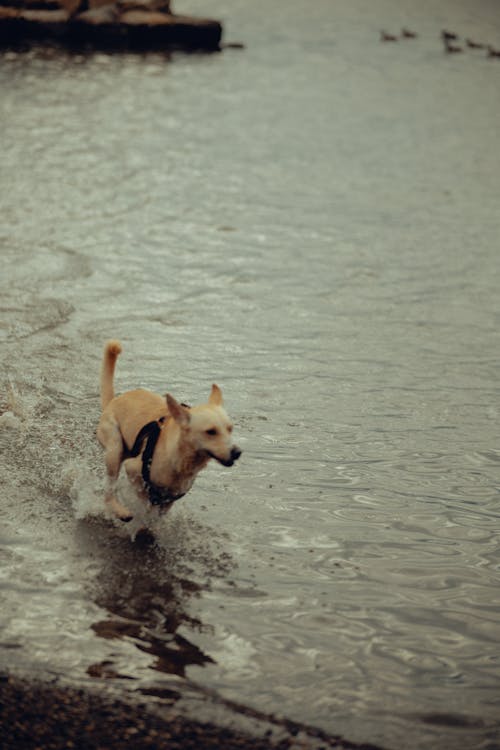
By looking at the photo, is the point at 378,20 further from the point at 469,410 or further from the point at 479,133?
the point at 469,410

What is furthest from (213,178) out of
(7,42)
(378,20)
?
(378,20)

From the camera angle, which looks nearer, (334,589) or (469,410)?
(334,589)

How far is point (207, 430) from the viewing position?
24.6 ft

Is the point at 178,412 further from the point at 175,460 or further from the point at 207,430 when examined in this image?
the point at 175,460

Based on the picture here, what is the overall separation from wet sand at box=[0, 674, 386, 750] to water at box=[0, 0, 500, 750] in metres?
0.24

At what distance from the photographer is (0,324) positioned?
1325cm

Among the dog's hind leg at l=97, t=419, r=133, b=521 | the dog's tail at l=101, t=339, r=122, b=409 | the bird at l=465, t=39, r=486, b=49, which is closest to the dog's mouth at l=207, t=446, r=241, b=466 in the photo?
the dog's hind leg at l=97, t=419, r=133, b=521

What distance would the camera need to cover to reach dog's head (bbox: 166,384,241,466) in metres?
7.45

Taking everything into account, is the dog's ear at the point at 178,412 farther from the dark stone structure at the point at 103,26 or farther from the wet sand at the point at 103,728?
the dark stone structure at the point at 103,26

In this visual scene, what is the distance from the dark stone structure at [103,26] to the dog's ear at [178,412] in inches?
1252

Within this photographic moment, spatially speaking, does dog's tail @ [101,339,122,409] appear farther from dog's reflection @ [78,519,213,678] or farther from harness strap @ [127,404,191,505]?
dog's reflection @ [78,519,213,678]

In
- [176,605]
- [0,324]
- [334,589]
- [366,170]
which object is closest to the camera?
[176,605]

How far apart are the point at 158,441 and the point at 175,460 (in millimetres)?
282

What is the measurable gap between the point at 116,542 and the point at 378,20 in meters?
44.8
